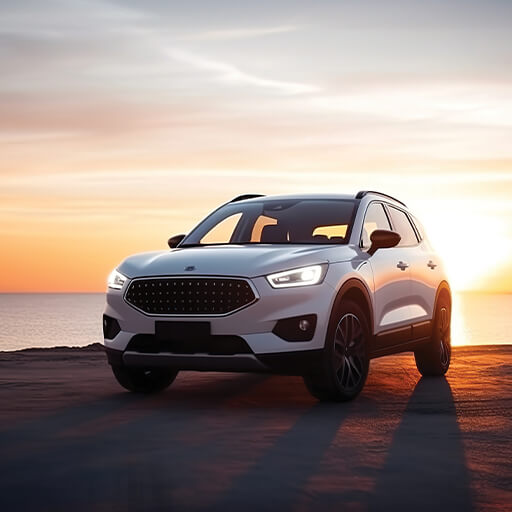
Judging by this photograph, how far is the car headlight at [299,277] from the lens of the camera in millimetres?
8031

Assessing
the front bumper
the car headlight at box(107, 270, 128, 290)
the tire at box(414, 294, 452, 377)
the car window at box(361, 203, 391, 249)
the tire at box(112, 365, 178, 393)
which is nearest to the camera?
the front bumper

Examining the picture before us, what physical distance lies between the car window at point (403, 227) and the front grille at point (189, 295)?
2.99m

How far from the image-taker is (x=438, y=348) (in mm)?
11117

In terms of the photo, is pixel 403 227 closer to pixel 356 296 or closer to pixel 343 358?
pixel 356 296

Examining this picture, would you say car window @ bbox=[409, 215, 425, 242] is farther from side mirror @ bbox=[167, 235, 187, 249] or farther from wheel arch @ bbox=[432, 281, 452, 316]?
side mirror @ bbox=[167, 235, 187, 249]

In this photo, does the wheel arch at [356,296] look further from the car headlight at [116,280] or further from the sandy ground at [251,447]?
the car headlight at [116,280]

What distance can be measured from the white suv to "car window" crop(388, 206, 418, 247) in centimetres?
65

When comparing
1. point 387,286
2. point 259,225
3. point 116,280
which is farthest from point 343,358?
point 259,225

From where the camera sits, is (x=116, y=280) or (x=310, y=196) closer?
(x=116, y=280)

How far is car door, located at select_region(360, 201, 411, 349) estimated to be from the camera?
9312 millimetres

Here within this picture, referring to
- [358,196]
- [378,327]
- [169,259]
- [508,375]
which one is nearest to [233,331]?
[169,259]

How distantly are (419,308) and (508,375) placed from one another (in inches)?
65.0

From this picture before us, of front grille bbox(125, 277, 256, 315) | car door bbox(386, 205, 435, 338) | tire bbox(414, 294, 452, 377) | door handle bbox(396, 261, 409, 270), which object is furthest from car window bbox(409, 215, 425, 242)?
front grille bbox(125, 277, 256, 315)

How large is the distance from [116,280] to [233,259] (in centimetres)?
118
